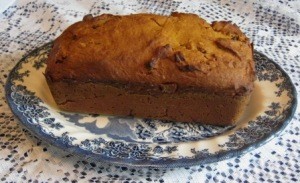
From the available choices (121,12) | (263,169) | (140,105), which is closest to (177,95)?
(140,105)

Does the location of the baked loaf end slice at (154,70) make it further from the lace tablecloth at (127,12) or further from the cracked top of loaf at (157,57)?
the lace tablecloth at (127,12)

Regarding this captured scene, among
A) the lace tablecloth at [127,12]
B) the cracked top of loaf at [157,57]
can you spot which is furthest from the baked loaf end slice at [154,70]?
the lace tablecloth at [127,12]

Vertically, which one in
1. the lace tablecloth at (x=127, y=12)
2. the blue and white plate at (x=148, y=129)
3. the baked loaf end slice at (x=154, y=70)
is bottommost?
the lace tablecloth at (x=127, y=12)

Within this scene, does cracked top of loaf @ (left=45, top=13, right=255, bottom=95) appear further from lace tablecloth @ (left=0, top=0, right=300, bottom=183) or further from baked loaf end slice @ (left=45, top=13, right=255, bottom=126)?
lace tablecloth @ (left=0, top=0, right=300, bottom=183)

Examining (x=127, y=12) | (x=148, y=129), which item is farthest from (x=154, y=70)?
(x=127, y=12)

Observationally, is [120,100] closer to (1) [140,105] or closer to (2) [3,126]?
(1) [140,105]

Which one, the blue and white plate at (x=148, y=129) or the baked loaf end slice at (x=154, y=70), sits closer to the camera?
the blue and white plate at (x=148, y=129)

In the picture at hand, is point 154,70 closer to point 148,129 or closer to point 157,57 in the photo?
point 157,57
